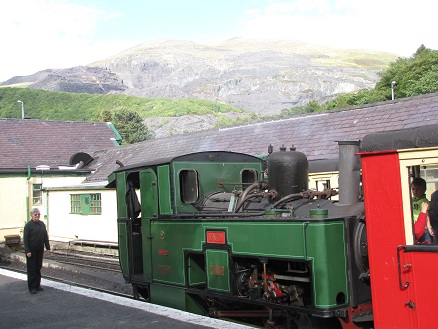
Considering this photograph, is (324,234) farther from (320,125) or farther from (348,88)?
(348,88)

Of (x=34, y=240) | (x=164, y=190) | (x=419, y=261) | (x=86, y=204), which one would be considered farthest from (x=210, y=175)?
(x=86, y=204)

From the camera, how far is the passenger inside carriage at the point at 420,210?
5211mm

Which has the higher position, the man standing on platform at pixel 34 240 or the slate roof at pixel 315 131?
the slate roof at pixel 315 131

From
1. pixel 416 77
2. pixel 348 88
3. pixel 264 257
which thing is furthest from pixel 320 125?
pixel 348 88

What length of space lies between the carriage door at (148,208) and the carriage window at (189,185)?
48cm

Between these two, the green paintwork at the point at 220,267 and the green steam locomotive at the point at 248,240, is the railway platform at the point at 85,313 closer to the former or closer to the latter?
the green paintwork at the point at 220,267

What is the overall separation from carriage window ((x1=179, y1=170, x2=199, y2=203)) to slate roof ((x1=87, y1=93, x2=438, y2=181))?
4.92 meters

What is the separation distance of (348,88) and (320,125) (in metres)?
156

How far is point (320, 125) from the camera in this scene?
17.7m

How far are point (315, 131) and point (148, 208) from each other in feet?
32.0

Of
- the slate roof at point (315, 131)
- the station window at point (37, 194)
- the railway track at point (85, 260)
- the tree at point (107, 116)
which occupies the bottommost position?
the railway track at point (85, 260)

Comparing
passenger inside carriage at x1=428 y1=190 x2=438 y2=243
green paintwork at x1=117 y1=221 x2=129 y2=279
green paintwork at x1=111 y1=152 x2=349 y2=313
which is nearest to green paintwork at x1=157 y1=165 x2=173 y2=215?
green paintwork at x1=111 y1=152 x2=349 y2=313

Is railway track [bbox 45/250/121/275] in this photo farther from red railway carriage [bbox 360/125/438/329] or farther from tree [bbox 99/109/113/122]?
tree [bbox 99/109/113/122]

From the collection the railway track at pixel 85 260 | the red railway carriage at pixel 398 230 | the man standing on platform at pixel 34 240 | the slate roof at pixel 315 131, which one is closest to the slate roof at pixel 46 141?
the slate roof at pixel 315 131
